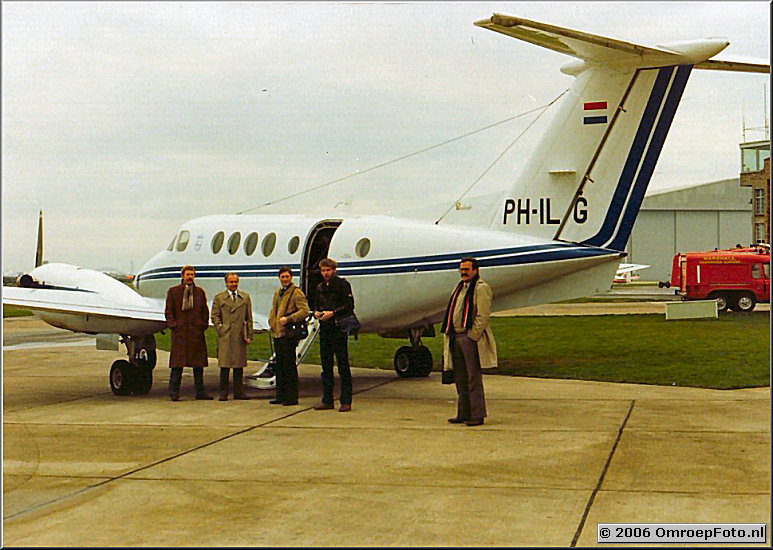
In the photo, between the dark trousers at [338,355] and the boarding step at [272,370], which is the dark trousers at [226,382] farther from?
the dark trousers at [338,355]

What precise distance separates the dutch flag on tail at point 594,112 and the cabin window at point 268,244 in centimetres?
551

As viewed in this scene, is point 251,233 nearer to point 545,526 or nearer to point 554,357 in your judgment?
point 554,357

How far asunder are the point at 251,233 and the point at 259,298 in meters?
1.20

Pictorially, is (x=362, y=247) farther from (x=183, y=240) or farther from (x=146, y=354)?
(x=183, y=240)

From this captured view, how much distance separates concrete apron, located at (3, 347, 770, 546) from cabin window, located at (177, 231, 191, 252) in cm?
370

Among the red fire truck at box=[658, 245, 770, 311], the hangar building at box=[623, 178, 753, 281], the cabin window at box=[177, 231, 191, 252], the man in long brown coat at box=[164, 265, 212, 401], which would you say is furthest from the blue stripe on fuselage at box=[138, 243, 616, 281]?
the hangar building at box=[623, 178, 753, 281]

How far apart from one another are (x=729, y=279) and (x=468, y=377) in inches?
1075

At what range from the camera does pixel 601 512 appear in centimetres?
669

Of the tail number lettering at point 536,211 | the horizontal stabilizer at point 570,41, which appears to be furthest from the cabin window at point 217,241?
the horizontal stabilizer at point 570,41

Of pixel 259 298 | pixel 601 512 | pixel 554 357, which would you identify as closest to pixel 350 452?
pixel 601 512

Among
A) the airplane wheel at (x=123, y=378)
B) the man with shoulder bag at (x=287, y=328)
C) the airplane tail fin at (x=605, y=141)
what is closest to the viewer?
the airplane tail fin at (x=605, y=141)

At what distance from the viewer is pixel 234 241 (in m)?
16.0

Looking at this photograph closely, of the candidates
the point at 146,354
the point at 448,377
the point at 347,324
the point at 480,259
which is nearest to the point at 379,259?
the point at 480,259

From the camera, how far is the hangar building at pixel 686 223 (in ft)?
275
